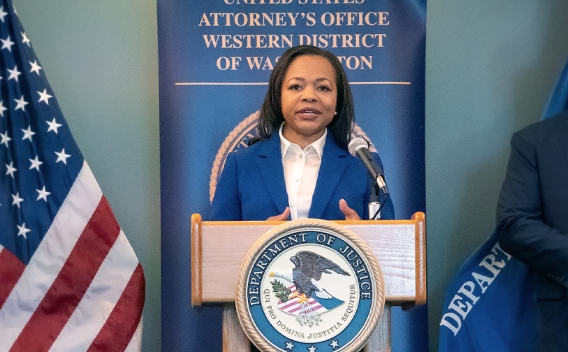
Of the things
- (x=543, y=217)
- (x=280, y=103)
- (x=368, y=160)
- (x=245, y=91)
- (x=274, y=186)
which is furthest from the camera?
(x=245, y=91)

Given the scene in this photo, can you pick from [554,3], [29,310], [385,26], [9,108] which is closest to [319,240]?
[29,310]

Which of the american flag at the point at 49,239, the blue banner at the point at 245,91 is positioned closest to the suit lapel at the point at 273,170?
the american flag at the point at 49,239

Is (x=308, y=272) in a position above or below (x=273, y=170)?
below

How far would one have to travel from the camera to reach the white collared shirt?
250 centimetres

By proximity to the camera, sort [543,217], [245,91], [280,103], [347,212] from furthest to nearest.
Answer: [245,91] → [543,217] → [280,103] → [347,212]

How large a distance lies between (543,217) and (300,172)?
94 centimetres

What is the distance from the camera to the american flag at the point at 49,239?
Result: 260 cm

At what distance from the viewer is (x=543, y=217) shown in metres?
2.79

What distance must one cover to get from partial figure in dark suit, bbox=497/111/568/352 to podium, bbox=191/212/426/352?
71cm

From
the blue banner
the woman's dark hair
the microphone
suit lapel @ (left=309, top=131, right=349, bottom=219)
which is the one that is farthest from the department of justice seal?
the blue banner

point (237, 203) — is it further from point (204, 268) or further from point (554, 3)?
point (554, 3)

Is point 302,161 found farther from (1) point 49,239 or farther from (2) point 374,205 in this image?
(1) point 49,239

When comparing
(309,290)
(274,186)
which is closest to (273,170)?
(274,186)

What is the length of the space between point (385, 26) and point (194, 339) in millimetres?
1612
